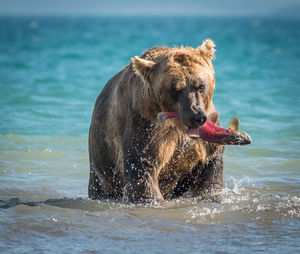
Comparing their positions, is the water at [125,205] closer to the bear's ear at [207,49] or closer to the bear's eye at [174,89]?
the bear's eye at [174,89]

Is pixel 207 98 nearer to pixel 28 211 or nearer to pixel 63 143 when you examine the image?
pixel 28 211

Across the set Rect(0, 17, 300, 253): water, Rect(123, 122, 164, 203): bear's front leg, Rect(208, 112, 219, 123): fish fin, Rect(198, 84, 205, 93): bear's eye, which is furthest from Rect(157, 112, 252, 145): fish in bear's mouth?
Rect(0, 17, 300, 253): water

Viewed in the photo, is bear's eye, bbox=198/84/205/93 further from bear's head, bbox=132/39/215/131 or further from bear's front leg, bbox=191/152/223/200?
bear's front leg, bbox=191/152/223/200

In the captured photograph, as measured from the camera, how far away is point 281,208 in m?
4.92

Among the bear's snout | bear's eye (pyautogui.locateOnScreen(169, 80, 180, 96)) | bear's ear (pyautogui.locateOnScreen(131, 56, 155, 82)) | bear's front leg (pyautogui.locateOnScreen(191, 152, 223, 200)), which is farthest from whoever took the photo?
bear's front leg (pyautogui.locateOnScreen(191, 152, 223, 200))

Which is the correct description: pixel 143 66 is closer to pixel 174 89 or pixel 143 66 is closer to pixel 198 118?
pixel 174 89

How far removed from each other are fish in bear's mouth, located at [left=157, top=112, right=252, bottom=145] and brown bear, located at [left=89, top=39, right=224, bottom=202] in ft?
0.22

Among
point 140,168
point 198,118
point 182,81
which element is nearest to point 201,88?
point 182,81

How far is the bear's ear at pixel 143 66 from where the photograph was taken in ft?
14.4

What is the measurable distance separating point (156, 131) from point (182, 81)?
0.53 meters

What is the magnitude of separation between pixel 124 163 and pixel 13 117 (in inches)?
269

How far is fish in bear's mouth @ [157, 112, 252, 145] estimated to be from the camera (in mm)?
4293

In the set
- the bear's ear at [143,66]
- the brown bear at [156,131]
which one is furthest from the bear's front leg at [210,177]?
the bear's ear at [143,66]

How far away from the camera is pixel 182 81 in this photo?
4227mm
